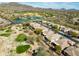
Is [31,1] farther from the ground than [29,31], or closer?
farther from the ground

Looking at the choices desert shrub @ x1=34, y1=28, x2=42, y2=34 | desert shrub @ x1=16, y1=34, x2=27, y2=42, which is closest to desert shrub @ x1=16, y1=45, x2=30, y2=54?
desert shrub @ x1=16, y1=34, x2=27, y2=42

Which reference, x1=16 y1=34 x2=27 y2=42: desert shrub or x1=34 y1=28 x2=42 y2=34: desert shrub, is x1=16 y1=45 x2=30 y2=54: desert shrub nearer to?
x1=16 y1=34 x2=27 y2=42: desert shrub

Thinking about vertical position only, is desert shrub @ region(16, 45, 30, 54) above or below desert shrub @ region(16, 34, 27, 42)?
below

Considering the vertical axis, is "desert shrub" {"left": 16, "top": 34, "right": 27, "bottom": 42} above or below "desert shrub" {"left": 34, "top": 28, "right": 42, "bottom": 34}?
below

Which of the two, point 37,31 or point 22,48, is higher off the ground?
point 37,31

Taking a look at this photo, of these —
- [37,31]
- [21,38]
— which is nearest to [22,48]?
[21,38]

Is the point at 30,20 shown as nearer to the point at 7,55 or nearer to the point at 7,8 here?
the point at 7,8

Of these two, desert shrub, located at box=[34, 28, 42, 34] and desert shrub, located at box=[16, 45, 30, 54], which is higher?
desert shrub, located at box=[34, 28, 42, 34]

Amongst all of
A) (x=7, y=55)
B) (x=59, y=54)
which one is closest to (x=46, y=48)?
(x=59, y=54)

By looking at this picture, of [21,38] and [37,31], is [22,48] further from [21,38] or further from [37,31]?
[37,31]

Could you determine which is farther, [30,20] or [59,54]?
[30,20]

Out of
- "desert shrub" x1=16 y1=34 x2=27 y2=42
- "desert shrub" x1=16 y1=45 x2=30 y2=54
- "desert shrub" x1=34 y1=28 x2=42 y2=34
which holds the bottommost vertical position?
"desert shrub" x1=16 y1=45 x2=30 y2=54
